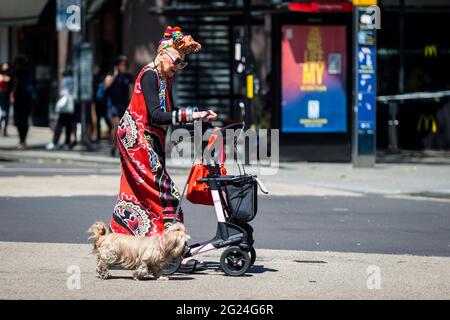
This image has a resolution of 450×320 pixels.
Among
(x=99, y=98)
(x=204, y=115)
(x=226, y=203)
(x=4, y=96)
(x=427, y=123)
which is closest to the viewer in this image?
(x=204, y=115)

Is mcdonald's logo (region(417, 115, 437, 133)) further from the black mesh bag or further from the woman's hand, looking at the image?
the woman's hand

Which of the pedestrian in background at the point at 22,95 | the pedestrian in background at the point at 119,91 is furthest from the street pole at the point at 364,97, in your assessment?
the pedestrian in background at the point at 22,95

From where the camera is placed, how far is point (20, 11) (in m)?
28.5

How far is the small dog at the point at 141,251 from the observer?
8969 millimetres

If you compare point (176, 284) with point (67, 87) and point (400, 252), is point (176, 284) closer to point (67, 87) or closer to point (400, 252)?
point (400, 252)

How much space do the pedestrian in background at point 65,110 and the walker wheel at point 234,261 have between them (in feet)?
48.9

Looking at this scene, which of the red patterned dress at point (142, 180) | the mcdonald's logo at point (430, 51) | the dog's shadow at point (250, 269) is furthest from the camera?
the mcdonald's logo at point (430, 51)

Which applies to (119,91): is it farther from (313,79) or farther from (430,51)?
(430,51)

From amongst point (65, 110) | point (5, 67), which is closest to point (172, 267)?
point (65, 110)

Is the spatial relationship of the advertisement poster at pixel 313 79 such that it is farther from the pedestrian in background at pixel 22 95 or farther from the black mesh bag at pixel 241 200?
the black mesh bag at pixel 241 200

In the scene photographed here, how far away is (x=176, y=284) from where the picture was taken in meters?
8.95

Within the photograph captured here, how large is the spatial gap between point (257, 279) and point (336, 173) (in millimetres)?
10458

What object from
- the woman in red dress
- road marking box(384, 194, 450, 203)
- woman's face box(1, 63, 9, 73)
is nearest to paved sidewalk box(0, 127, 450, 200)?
road marking box(384, 194, 450, 203)

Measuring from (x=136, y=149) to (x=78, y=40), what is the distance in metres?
15.9
